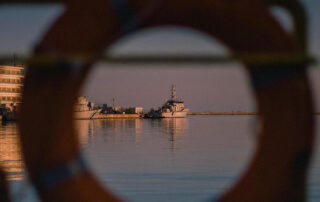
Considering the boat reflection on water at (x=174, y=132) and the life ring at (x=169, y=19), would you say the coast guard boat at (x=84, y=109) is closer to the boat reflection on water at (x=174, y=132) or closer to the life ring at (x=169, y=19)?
the boat reflection on water at (x=174, y=132)

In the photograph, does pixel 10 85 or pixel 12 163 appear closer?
pixel 12 163

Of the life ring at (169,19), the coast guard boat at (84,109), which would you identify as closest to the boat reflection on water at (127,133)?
the life ring at (169,19)

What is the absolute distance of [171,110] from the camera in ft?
247

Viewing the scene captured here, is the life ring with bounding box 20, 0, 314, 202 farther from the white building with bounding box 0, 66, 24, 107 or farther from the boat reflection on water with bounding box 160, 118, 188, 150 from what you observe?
the white building with bounding box 0, 66, 24, 107

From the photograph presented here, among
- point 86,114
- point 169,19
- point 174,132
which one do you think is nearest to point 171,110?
point 86,114

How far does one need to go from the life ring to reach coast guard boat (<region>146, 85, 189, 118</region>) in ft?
233

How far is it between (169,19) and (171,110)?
72.4m

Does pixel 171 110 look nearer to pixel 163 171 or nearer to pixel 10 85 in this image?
pixel 10 85

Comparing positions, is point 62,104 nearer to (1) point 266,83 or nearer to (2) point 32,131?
(2) point 32,131

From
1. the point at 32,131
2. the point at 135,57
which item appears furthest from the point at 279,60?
the point at 32,131

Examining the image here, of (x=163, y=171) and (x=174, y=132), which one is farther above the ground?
(x=174, y=132)

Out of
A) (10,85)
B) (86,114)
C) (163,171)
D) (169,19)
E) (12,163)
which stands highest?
(10,85)

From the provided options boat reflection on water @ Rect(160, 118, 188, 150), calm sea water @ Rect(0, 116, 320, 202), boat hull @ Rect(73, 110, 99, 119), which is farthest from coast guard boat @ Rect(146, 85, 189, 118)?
calm sea water @ Rect(0, 116, 320, 202)

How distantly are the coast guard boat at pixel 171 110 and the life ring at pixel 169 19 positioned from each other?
7095cm
